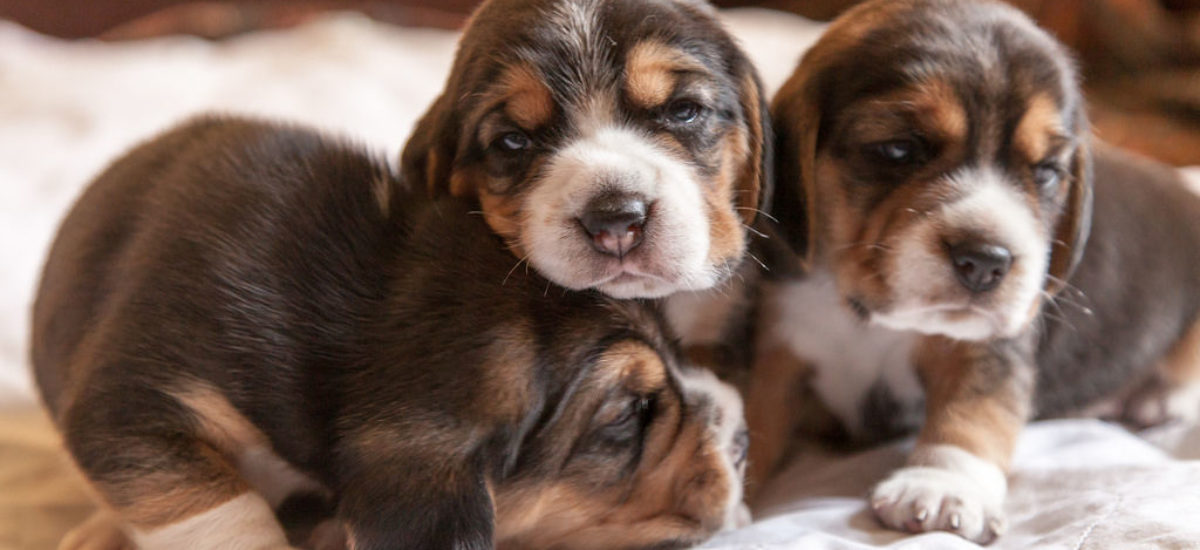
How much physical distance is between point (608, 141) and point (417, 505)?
40.0 inches

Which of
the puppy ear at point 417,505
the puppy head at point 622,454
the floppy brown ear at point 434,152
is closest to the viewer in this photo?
the puppy ear at point 417,505

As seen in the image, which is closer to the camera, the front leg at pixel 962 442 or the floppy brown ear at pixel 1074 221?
the front leg at pixel 962 442

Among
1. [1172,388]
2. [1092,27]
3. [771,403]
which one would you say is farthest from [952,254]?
[1092,27]

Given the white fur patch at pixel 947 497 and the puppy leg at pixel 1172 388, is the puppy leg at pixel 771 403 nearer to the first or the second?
the white fur patch at pixel 947 497

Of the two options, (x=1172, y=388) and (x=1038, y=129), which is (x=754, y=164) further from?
(x=1172, y=388)

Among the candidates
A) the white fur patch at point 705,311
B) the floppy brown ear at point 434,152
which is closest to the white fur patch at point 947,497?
the white fur patch at point 705,311

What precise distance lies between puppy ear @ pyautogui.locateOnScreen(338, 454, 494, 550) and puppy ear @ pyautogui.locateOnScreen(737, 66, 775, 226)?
1.18 meters

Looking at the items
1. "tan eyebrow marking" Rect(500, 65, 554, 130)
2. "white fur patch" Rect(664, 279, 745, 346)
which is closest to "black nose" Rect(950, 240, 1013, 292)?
"white fur patch" Rect(664, 279, 745, 346)

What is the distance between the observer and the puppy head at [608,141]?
247 cm

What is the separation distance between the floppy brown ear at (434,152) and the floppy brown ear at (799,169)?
924mm

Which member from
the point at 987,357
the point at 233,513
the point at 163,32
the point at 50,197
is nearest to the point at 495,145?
the point at 233,513

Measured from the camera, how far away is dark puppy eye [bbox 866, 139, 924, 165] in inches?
114

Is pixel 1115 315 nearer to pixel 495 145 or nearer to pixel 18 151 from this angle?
pixel 495 145

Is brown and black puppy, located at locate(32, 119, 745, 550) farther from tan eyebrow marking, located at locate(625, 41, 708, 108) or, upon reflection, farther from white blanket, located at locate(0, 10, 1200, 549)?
tan eyebrow marking, located at locate(625, 41, 708, 108)
